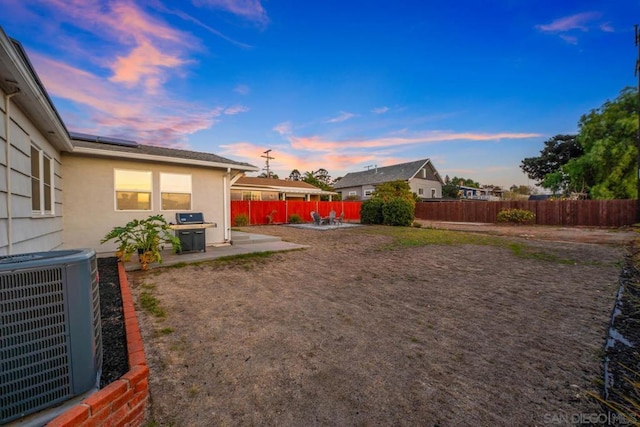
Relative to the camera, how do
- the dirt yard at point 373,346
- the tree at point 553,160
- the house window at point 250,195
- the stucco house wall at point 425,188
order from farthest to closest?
the stucco house wall at point 425,188, the tree at point 553,160, the house window at point 250,195, the dirt yard at point 373,346

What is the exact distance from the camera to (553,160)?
33.4 meters

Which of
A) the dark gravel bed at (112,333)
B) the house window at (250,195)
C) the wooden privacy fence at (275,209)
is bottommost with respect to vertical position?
the dark gravel bed at (112,333)

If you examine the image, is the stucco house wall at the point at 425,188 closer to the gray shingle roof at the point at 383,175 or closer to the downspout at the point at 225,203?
the gray shingle roof at the point at 383,175

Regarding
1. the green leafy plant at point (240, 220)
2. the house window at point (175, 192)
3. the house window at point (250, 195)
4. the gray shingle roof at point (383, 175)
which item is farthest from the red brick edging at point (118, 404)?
the gray shingle roof at point (383, 175)

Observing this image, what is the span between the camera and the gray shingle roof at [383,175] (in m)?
29.9

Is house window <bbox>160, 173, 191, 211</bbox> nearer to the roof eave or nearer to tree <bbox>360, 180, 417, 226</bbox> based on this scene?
the roof eave

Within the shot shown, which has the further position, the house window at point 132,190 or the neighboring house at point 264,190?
the neighboring house at point 264,190

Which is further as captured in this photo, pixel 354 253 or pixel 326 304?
pixel 354 253

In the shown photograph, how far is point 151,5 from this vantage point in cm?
661

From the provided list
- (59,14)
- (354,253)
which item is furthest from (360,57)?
(59,14)

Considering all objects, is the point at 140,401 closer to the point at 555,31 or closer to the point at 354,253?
the point at 354,253

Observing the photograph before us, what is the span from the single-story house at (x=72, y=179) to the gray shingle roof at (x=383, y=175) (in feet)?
79.7

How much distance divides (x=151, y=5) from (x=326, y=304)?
27.9ft

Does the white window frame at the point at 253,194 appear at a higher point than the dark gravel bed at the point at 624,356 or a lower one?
higher
